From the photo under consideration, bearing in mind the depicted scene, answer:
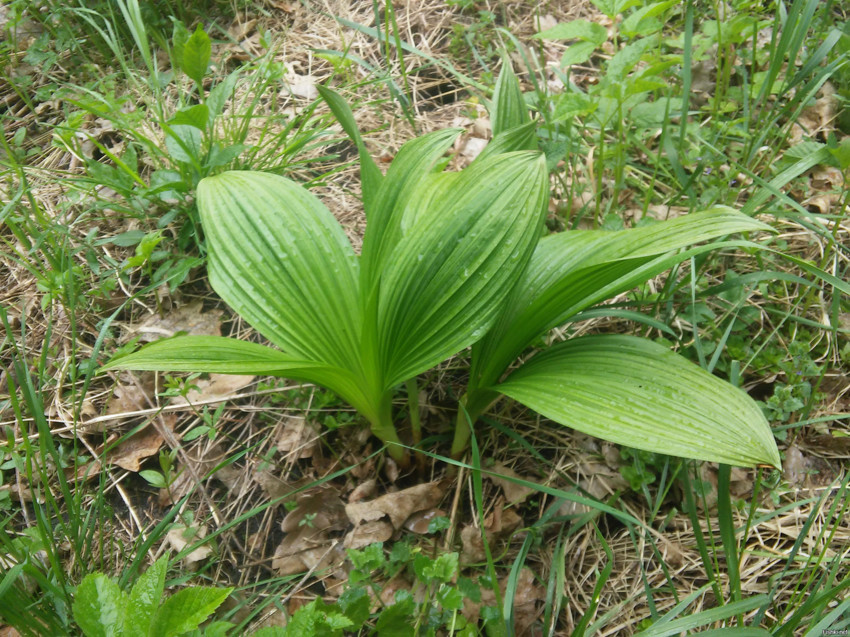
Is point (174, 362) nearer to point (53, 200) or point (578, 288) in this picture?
point (578, 288)

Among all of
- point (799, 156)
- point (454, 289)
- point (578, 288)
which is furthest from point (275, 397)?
point (799, 156)

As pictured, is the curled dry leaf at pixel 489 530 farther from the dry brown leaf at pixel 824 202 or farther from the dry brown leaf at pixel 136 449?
the dry brown leaf at pixel 824 202

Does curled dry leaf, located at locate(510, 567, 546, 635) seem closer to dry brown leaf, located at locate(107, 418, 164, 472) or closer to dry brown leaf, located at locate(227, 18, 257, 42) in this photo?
dry brown leaf, located at locate(107, 418, 164, 472)

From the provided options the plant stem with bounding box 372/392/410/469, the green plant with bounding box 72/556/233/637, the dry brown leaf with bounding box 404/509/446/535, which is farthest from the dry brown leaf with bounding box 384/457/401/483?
the green plant with bounding box 72/556/233/637

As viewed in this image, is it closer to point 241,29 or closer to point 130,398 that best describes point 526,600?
point 130,398

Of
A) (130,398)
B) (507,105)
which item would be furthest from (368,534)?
(507,105)

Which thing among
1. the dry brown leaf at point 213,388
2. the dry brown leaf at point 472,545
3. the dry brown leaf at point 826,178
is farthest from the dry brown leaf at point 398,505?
the dry brown leaf at point 826,178
